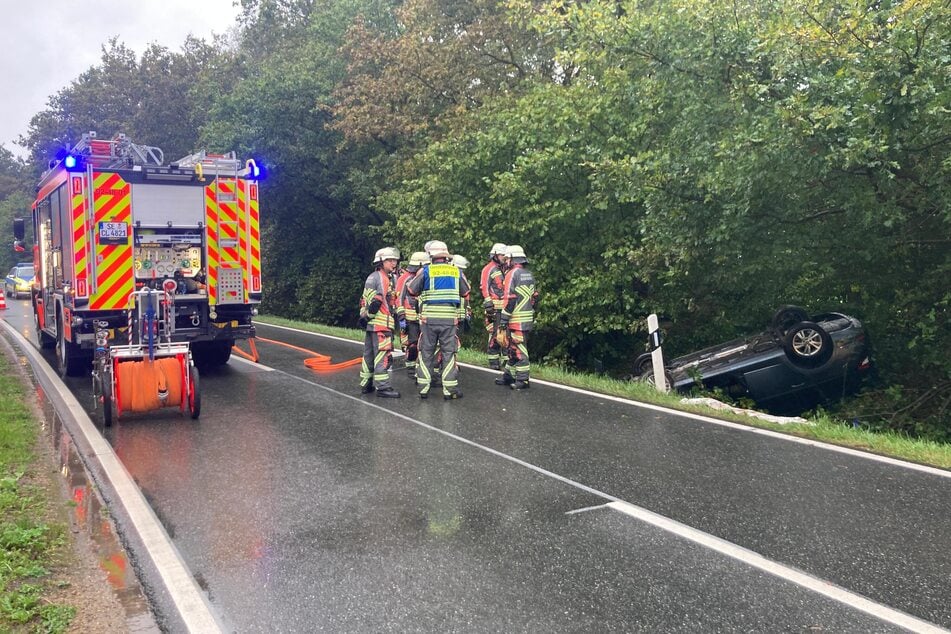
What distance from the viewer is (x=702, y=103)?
10.4 metres

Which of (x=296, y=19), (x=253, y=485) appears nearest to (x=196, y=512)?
(x=253, y=485)

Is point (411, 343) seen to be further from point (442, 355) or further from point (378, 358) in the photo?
point (442, 355)

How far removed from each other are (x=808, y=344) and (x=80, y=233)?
→ 9.35 meters

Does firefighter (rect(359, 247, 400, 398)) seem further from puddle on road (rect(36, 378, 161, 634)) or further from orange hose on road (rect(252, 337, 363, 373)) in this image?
puddle on road (rect(36, 378, 161, 634))

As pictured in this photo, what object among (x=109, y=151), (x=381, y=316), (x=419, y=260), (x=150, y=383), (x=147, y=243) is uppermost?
(x=109, y=151)

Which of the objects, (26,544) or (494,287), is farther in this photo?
(494,287)

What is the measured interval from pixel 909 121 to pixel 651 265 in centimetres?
500

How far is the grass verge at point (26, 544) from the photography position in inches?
148

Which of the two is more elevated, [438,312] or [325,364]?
[438,312]

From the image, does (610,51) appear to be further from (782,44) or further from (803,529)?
(803,529)

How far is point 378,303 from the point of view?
952 cm

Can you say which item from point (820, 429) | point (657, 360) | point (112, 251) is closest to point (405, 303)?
point (657, 360)

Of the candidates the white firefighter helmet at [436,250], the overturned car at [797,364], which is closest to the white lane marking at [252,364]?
the white firefighter helmet at [436,250]

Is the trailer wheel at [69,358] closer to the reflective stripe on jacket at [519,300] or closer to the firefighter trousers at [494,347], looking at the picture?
the firefighter trousers at [494,347]
